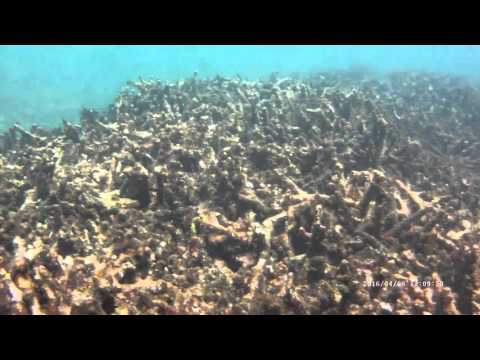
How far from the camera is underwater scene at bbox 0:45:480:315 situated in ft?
17.3

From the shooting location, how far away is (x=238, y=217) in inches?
279

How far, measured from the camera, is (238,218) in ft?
23.1

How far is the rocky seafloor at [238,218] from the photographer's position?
528 cm

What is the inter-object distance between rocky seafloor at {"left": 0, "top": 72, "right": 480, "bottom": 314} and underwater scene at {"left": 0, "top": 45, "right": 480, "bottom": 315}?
25mm

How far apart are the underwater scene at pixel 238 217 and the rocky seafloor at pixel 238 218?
25 millimetres

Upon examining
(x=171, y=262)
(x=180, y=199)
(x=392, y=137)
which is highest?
(x=392, y=137)

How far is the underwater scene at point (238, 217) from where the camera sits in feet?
17.3

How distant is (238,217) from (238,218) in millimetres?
67
